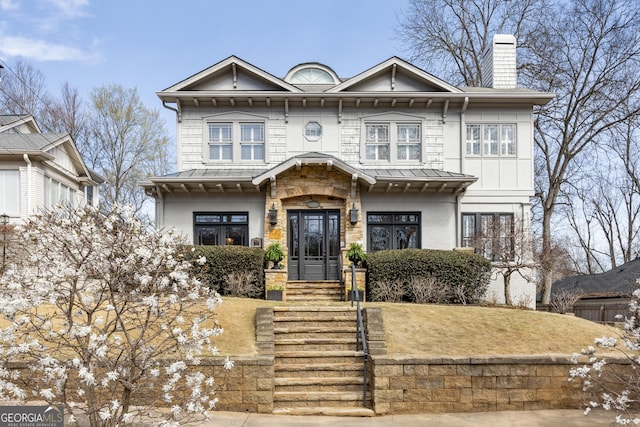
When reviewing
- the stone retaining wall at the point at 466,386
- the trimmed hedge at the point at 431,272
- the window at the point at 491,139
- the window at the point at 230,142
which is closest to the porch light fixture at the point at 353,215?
the trimmed hedge at the point at 431,272

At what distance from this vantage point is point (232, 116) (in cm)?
1642

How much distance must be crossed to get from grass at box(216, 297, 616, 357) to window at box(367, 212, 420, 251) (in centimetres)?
491

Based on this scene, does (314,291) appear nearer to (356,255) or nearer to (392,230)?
(356,255)

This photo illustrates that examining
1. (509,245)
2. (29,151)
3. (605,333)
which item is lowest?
(605,333)

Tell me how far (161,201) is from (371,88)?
23.5 ft

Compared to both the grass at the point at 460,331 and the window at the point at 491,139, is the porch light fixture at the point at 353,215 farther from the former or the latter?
the grass at the point at 460,331

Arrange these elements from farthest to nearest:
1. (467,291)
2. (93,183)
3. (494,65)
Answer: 1. (93,183)
2. (494,65)
3. (467,291)

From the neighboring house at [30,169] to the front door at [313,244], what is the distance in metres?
7.16

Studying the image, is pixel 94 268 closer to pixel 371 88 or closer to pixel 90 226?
pixel 90 226

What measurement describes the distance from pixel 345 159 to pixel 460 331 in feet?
25.6

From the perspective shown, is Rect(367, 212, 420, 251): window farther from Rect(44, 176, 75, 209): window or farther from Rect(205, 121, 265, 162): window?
Rect(44, 176, 75, 209): window

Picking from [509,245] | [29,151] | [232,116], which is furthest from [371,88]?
[29,151]

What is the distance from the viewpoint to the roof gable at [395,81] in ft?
53.3

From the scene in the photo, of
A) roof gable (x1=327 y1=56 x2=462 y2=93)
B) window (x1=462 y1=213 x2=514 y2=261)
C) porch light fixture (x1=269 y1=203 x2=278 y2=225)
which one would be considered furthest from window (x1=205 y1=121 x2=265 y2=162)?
window (x1=462 y1=213 x2=514 y2=261)
